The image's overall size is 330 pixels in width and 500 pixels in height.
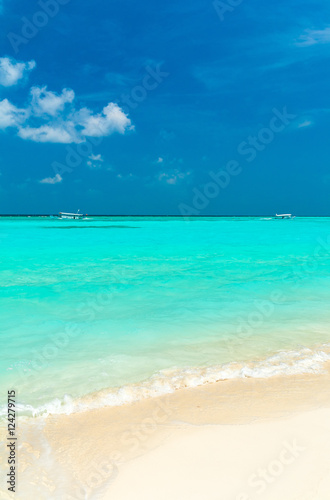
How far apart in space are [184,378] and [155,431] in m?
1.44

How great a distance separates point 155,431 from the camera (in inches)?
156

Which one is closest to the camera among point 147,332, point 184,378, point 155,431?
point 155,431

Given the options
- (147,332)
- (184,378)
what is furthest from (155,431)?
(147,332)

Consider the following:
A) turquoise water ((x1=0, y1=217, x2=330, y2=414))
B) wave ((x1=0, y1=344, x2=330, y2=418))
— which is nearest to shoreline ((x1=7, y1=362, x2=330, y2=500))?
wave ((x1=0, y1=344, x2=330, y2=418))

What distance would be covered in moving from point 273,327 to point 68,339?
4.58 m

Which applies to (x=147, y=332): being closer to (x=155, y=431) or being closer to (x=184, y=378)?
(x=184, y=378)

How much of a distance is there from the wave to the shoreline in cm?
16

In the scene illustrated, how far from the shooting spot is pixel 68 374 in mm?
5617

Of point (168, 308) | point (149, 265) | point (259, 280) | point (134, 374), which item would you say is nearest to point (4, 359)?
point (134, 374)

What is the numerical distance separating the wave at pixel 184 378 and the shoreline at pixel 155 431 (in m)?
0.16

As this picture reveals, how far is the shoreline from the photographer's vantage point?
324 cm

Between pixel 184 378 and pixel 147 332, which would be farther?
pixel 147 332

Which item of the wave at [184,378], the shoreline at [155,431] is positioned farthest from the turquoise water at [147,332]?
the shoreline at [155,431]

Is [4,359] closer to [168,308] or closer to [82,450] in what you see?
[82,450]
